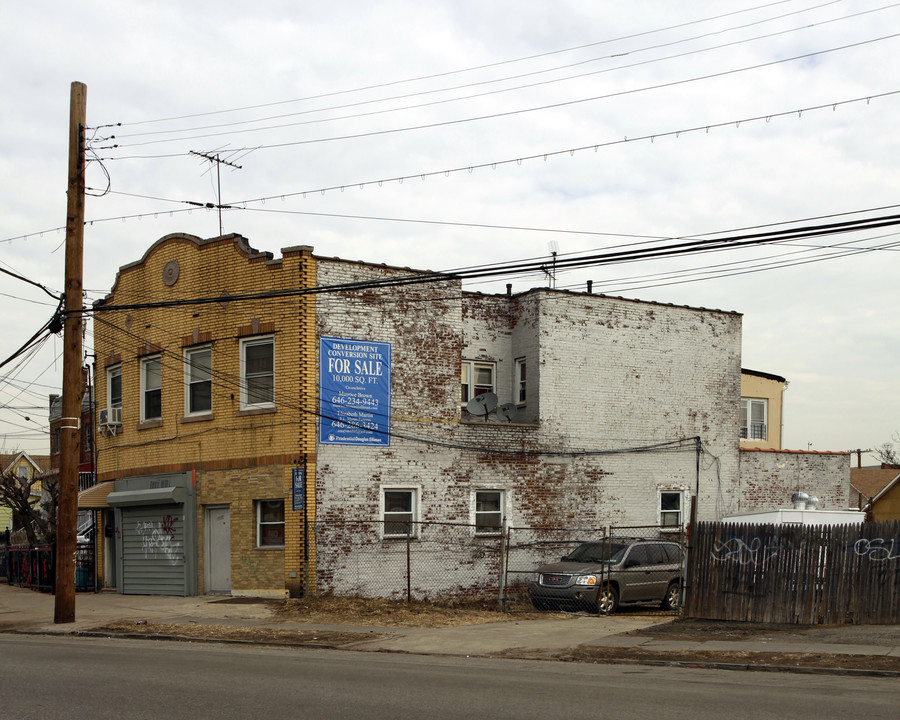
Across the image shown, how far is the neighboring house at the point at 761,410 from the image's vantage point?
113ft

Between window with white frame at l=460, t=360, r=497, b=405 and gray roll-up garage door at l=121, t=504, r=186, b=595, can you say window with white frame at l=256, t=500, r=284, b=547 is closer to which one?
gray roll-up garage door at l=121, t=504, r=186, b=595

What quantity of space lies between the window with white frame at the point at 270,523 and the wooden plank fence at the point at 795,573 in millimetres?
9233

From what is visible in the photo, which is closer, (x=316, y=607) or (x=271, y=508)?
(x=316, y=607)

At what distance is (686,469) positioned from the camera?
28.2 m

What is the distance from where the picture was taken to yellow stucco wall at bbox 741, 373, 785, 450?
34.5 metres

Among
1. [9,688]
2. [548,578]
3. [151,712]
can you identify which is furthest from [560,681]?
[548,578]

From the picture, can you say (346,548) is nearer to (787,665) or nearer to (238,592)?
(238,592)

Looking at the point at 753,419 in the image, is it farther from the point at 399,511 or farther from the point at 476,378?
the point at 399,511

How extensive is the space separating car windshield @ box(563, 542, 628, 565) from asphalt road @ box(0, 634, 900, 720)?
7.15 meters

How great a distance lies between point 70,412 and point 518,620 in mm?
9191

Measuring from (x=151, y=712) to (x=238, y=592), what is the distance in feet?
44.7

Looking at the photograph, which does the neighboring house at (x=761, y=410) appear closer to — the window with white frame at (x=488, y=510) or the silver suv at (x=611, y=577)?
the window with white frame at (x=488, y=510)

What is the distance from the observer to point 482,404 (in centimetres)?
2589

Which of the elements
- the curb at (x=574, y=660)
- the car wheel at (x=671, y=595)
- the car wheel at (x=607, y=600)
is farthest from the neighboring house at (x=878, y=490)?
the curb at (x=574, y=660)
